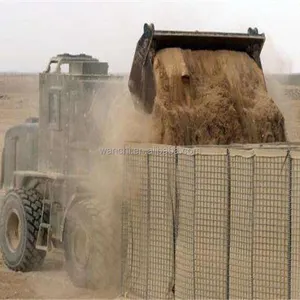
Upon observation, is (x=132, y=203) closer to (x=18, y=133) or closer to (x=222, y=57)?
(x=222, y=57)

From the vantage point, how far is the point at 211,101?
12.1 m

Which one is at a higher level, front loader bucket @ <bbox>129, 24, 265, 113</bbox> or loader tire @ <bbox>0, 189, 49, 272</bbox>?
front loader bucket @ <bbox>129, 24, 265, 113</bbox>

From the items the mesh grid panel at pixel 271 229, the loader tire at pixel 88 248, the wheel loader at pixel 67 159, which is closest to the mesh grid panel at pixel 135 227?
the loader tire at pixel 88 248

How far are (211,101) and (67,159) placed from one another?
2719 mm

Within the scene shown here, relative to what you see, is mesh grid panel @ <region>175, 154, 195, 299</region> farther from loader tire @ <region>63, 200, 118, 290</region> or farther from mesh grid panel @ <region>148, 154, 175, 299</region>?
loader tire @ <region>63, 200, 118, 290</region>

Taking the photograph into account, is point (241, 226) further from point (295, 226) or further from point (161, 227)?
point (161, 227)

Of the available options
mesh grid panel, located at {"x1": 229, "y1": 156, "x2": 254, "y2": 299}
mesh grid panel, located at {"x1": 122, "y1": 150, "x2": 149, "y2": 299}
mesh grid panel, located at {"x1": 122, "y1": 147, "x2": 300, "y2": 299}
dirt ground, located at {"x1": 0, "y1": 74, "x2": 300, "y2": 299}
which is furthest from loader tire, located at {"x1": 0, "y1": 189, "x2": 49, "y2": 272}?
mesh grid panel, located at {"x1": 229, "y1": 156, "x2": 254, "y2": 299}

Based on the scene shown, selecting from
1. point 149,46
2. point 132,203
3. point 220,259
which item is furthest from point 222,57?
point 220,259

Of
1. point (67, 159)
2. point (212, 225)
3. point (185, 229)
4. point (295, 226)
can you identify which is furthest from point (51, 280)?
point (295, 226)

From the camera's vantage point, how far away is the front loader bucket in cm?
1191

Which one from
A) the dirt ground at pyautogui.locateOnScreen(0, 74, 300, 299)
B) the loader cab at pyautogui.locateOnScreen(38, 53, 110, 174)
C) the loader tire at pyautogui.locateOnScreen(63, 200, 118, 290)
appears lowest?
the dirt ground at pyautogui.locateOnScreen(0, 74, 300, 299)

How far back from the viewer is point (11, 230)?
15.0 meters

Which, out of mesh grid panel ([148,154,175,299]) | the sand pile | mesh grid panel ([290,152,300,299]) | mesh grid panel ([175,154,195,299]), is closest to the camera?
mesh grid panel ([290,152,300,299])

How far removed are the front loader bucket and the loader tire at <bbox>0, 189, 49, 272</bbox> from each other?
3.15m
